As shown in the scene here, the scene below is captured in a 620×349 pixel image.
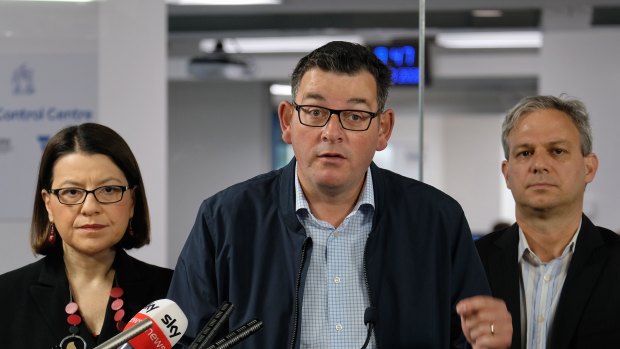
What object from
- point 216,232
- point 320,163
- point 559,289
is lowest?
point 559,289

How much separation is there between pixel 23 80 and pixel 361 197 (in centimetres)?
203

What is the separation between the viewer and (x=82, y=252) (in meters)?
2.60

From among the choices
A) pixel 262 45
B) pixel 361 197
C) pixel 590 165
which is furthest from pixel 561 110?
pixel 262 45

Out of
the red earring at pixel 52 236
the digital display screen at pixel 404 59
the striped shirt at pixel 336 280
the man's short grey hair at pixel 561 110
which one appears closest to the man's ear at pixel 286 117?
the striped shirt at pixel 336 280

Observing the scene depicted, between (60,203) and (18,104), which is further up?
(18,104)

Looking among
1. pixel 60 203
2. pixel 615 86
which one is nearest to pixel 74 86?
pixel 60 203

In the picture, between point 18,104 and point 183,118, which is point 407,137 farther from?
point 18,104

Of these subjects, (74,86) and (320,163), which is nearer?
(320,163)

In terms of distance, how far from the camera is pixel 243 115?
8.02 m

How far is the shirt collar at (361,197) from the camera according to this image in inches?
89.1

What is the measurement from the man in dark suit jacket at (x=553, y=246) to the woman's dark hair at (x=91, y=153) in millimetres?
951

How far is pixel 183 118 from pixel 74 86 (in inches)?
122

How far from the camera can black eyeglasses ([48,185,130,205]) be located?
8.27 ft

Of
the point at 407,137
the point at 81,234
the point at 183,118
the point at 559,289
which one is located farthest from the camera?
the point at 407,137
